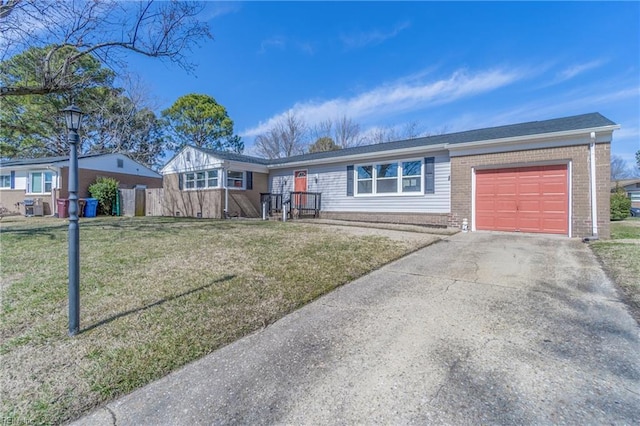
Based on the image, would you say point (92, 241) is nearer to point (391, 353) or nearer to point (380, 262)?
point (380, 262)

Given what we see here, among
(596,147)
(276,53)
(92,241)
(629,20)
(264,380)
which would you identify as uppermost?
(276,53)

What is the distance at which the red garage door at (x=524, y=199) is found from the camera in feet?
27.7

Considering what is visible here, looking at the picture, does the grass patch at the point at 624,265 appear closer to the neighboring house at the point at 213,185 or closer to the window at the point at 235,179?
the neighboring house at the point at 213,185

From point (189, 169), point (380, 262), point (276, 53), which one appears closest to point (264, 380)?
point (380, 262)

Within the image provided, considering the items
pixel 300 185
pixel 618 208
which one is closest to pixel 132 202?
pixel 300 185

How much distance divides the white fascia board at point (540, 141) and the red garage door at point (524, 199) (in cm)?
70

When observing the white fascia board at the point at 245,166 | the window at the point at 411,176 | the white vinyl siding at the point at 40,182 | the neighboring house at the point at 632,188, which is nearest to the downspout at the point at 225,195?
the white fascia board at the point at 245,166

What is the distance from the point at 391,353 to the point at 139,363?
6.58ft

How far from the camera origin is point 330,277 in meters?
4.45

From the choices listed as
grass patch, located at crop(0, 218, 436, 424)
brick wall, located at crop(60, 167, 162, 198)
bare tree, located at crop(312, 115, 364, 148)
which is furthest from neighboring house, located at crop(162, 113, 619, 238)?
bare tree, located at crop(312, 115, 364, 148)

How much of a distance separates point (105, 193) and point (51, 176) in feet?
12.5

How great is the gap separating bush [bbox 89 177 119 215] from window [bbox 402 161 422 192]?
52.1ft

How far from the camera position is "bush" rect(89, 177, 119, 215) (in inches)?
642

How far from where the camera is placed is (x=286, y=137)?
3219 cm
